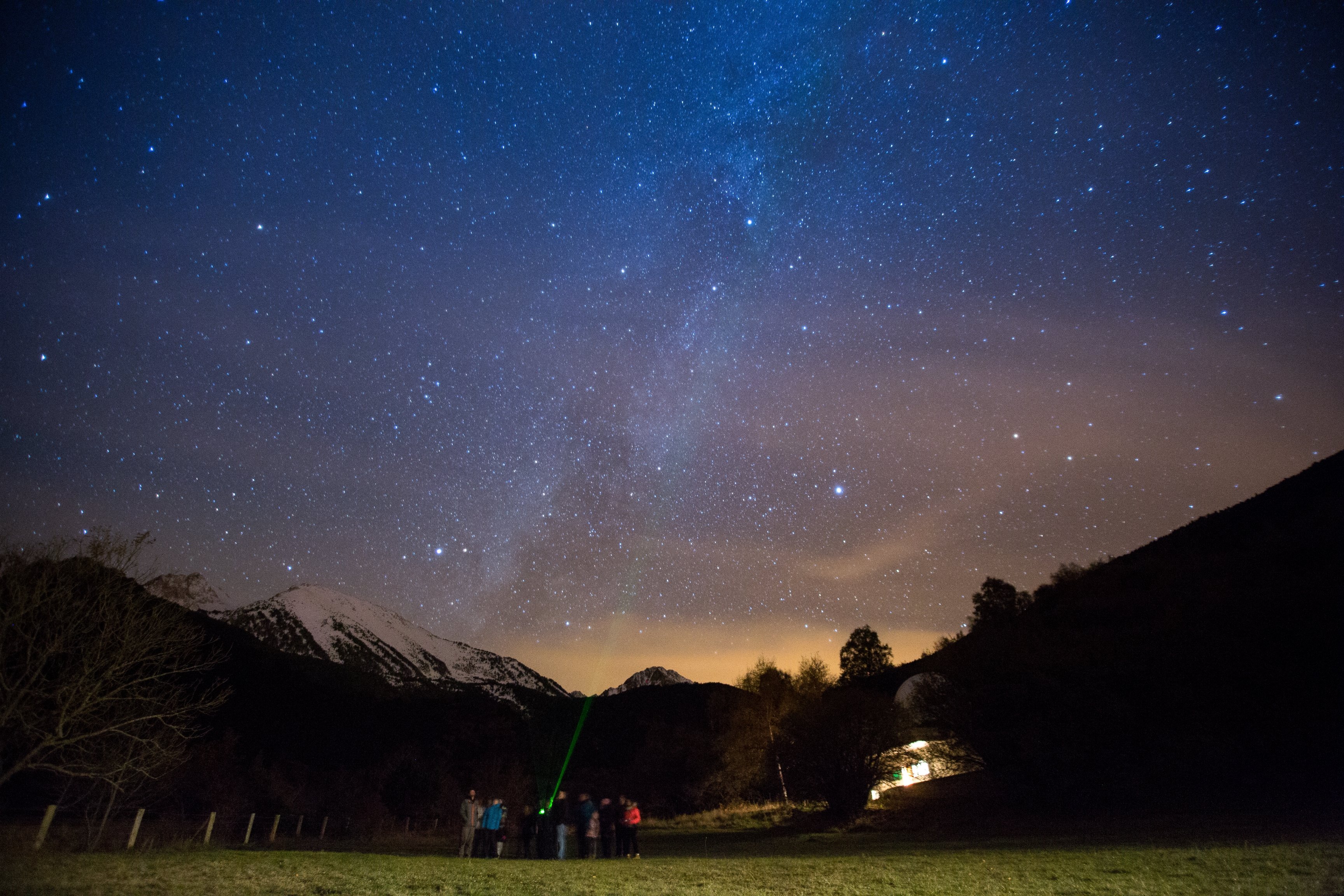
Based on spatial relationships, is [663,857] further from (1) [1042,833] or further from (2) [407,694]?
(2) [407,694]

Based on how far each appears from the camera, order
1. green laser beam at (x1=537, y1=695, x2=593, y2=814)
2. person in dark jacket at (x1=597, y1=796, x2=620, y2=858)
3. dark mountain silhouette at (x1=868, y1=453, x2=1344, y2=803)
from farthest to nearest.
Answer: green laser beam at (x1=537, y1=695, x2=593, y2=814) → dark mountain silhouette at (x1=868, y1=453, x2=1344, y2=803) → person in dark jacket at (x1=597, y1=796, x2=620, y2=858)

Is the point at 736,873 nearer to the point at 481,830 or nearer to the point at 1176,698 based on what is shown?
the point at 481,830

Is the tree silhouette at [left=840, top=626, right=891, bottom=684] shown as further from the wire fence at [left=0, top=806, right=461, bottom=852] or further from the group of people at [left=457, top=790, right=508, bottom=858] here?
the group of people at [left=457, top=790, right=508, bottom=858]

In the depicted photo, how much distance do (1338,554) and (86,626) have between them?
167 feet

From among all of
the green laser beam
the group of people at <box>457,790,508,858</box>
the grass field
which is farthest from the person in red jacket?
the green laser beam

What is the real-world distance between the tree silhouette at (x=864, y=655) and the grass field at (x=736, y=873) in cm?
8541

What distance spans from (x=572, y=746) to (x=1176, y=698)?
7670 cm

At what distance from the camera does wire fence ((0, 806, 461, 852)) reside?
15.2 m

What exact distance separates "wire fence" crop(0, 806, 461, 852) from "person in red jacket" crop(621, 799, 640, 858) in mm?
8041

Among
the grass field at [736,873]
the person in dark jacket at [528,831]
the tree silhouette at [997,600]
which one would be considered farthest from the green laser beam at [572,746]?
the tree silhouette at [997,600]

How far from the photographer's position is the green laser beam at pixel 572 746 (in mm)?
66094

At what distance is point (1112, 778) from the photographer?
2359cm

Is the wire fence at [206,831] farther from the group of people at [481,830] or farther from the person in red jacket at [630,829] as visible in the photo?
the person in red jacket at [630,829]

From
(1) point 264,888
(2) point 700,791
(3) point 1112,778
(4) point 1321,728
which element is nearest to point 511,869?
(1) point 264,888
